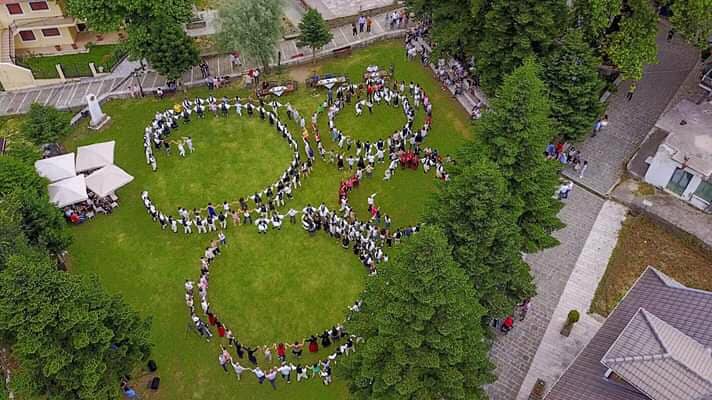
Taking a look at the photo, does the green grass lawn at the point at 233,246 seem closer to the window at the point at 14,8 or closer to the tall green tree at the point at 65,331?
the tall green tree at the point at 65,331

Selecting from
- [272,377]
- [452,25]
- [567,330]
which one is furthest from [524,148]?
[452,25]

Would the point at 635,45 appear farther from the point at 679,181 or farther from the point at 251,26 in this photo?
the point at 251,26

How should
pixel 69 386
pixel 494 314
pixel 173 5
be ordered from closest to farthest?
pixel 69 386, pixel 494 314, pixel 173 5

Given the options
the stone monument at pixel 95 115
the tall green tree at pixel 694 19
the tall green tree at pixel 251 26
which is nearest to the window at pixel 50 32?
the stone monument at pixel 95 115

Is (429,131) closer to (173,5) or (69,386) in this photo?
(173,5)

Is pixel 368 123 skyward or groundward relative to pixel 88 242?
skyward

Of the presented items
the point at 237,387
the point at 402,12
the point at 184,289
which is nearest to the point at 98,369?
the point at 237,387

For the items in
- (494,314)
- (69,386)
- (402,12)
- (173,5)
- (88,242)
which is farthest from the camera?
(402,12)
